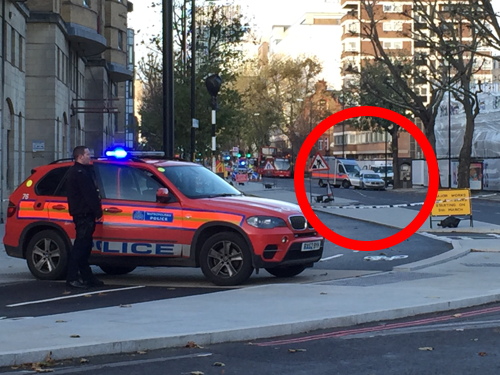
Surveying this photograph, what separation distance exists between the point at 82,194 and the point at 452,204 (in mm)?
14216

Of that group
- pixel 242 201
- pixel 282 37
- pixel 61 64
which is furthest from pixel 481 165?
pixel 282 37

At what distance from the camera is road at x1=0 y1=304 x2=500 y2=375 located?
7434 mm

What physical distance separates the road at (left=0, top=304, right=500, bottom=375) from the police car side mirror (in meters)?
4.56

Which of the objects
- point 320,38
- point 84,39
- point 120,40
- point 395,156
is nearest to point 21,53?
point 84,39

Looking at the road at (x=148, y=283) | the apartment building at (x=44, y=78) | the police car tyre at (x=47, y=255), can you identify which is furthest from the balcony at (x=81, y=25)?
the police car tyre at (x=47, y=255)

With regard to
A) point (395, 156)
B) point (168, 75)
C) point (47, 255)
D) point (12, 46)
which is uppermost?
point (12, 46)

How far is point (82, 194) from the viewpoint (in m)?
13.1

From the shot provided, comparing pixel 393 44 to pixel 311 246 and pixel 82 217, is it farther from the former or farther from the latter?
pixel 82 217

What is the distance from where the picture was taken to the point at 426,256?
1795 centimetres

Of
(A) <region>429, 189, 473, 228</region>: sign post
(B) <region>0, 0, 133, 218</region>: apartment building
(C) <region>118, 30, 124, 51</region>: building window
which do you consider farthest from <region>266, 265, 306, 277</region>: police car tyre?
(C) <region>118, 30, 124, 51</region>: building window

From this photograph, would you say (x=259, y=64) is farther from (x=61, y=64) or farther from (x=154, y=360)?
(x=154, y=360)

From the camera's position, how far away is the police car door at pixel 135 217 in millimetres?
13438

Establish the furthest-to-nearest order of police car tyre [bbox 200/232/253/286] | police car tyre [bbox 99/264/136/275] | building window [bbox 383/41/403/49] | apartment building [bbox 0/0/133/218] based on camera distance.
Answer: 1. building window [bbox 383/41/403/49]
2. apartment building [bbox 0/0/133/218]
3. police car tyre [bbox 99/264/136/275]
4. police car tyre [bbox 200/232/253/286]

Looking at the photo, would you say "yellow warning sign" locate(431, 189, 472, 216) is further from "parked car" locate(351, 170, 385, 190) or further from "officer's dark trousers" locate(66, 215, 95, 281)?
"parked car" locate(351, 170, 385, 190)
